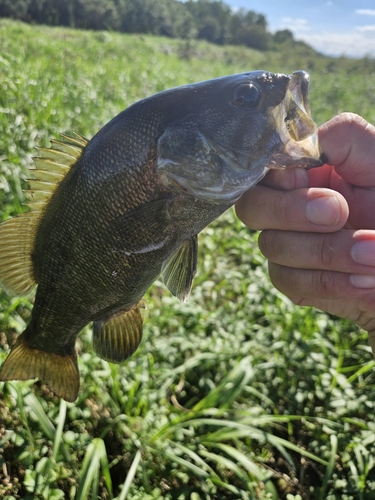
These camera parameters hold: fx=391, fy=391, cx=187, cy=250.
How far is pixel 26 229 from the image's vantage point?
1.39 metres

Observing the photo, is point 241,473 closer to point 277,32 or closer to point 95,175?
point 95,175

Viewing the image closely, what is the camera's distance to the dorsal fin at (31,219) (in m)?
1.30

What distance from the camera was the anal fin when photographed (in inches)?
58.8

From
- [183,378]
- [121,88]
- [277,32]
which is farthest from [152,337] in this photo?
[277,32]

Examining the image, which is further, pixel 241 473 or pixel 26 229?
pixel 241 473

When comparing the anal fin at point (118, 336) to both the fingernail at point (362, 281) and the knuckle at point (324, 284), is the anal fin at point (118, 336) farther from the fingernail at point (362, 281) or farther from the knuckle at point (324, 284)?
the fingernail at point (362, 281)

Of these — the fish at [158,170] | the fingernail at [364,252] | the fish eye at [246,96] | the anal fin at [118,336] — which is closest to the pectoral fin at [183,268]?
the fish at [158,170]

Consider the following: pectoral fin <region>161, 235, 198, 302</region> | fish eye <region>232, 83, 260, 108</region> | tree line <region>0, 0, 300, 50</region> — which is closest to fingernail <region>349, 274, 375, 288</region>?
pectoral fin <region>161, 235, 198, 302</region>

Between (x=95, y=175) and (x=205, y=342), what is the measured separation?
1.88 m

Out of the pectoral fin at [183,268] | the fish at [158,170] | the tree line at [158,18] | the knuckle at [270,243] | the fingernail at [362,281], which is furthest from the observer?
the tree line at [158,18]

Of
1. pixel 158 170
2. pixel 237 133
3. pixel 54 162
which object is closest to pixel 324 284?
pixel 237 133

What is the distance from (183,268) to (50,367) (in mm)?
695

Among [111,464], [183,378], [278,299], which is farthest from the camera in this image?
[278,299]

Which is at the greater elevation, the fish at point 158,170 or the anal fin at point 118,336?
the fish at point 158,170
